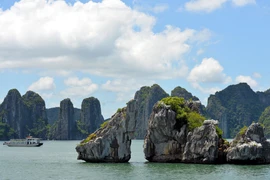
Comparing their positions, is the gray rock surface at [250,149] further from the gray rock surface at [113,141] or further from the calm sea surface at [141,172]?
the gray rock surface at [113,141]

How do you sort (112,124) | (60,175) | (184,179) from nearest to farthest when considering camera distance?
(184,179)
(60,175)
(112,124)

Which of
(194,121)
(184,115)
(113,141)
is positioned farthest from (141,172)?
(184,115)

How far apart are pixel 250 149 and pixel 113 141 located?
16.8 metres

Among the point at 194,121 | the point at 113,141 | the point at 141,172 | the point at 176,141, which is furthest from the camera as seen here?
the point at 176,141

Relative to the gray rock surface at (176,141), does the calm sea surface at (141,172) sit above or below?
below

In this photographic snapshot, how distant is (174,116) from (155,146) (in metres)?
4.67

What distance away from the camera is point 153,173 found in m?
54.1

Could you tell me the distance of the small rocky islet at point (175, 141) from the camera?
61.2 m

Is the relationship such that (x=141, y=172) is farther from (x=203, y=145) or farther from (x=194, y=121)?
(x=194, y=121)

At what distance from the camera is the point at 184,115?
6575 cm

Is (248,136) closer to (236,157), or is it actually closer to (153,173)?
(236,157)

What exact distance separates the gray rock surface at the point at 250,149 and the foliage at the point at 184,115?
5.47 m

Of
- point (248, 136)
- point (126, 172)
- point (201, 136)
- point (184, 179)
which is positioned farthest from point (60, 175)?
point (248, 136)

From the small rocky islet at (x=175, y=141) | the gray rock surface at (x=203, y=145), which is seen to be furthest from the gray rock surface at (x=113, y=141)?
the gray rock surface at (x=203, y=145)
